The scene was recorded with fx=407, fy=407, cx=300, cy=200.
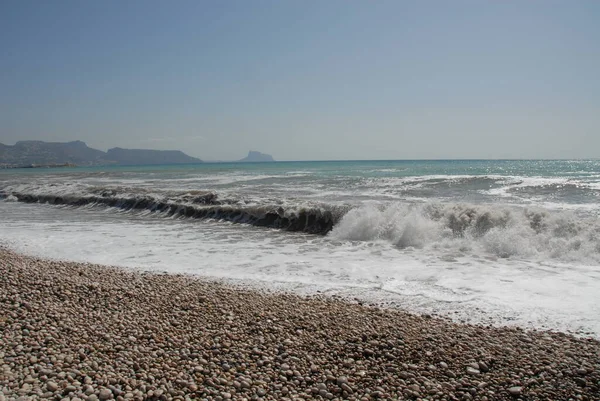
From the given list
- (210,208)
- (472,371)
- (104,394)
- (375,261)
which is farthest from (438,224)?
(104,394)

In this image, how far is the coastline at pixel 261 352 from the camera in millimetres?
3691

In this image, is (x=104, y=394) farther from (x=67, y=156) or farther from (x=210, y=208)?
(x=67, y=156)

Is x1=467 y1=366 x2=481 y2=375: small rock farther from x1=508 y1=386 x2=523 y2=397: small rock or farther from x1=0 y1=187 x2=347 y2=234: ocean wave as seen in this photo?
x1=0 y1=187 x2=347 y2=234: ocean wave

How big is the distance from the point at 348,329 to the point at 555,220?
352 inches

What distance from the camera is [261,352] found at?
14.2 ft

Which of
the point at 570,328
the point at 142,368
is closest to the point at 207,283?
the point at 142,368

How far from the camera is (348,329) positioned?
193 inches

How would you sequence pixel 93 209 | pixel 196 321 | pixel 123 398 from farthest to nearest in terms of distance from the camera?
pixel 93 209 < pixel 196 321 < pixel 123 398

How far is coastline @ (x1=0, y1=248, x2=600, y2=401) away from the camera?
12.1 ft

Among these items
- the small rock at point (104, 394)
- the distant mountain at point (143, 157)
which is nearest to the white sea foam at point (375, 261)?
the small rock at point (104, 394)

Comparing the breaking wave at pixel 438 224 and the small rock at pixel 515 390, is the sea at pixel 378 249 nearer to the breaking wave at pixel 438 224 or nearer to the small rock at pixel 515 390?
the breaking wave at pixel 438 224

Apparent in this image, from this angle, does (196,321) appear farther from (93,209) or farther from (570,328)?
(93,209)

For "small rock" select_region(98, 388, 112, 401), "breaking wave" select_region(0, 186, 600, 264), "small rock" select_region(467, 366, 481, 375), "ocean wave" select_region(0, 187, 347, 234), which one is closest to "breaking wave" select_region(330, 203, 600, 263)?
"breaking wave" select_region(0, 186, 600, 264)

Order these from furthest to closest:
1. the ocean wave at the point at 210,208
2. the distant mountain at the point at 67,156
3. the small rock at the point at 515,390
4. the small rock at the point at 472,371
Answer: the distant mountain at the point at 67,156 → the ocean wave at the point at 210,208 → the small rock at the point at 472,371 → the small rock at the point at 515,390
